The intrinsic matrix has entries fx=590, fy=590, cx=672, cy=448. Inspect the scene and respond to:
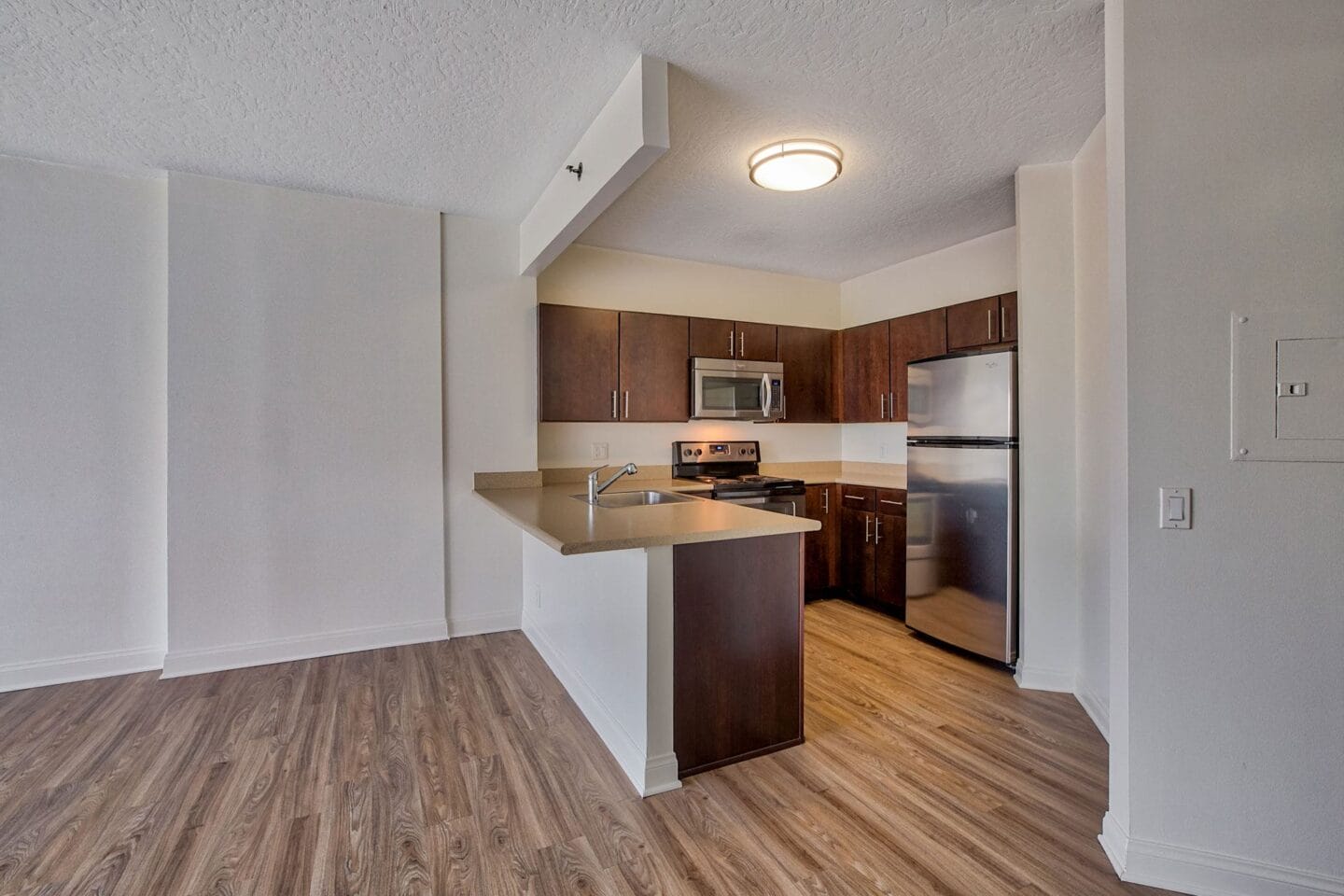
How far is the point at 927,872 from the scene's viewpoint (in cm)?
159

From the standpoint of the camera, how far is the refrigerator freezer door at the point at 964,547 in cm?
291

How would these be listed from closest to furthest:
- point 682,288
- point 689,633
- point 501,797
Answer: point 501,797 → point 689,633 → point 682,288

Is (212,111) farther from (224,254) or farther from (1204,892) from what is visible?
(1204,892)

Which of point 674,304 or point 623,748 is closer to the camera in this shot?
point 623,748

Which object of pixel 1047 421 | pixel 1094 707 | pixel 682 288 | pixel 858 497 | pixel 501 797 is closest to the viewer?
pixel 501 797

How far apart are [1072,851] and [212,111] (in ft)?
12.8

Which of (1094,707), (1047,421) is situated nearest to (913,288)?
(1047,421)

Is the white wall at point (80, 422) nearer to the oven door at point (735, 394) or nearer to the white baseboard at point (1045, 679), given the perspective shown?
the oven door at point (735, 394)

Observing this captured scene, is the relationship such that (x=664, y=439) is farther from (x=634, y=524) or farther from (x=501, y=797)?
(x=501, y=797)

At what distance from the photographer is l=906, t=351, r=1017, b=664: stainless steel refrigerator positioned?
2.90m

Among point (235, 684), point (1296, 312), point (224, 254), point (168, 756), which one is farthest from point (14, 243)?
point (1296, 312)

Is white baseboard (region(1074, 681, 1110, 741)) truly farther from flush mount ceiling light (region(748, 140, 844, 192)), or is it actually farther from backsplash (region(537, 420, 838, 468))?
flush mount ceiling light (region(748, 140, 844, 192))

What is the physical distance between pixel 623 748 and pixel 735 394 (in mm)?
2606

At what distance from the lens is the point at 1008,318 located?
3.32m
